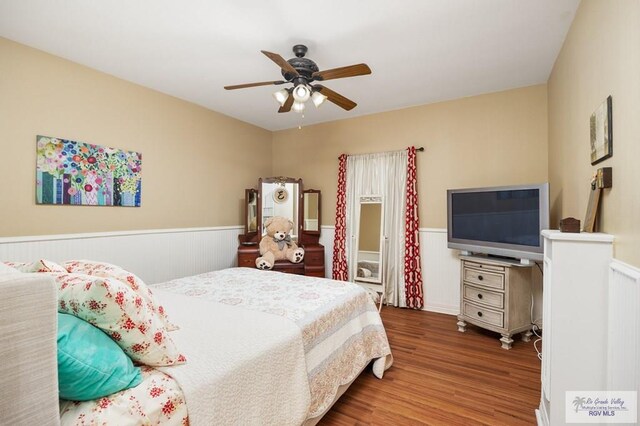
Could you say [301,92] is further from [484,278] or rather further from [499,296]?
[499,296]

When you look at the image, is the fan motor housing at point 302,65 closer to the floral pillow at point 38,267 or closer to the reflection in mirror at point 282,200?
the floral pillow at point 38,267

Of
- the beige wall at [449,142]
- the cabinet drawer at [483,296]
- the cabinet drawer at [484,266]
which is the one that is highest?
the beige wall at [449,142]

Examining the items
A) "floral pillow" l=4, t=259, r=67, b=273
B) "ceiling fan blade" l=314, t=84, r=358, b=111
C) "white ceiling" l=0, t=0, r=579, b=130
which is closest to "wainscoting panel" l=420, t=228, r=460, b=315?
"white ceiling" l=0, t=0, r=579, b=130

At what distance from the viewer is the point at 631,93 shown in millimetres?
1229

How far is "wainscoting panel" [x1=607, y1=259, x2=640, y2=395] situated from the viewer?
107 centimetres

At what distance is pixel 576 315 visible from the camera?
1.41m

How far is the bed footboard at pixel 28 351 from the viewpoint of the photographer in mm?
674

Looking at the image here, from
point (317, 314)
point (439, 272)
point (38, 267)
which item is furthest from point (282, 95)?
point (439, 272)

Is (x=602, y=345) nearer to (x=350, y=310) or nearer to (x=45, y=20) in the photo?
(x=350, y=310)

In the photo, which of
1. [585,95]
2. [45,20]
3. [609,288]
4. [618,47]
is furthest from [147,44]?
[609,288]

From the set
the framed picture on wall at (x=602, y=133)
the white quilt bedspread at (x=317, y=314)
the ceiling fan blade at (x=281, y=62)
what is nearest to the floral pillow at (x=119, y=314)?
the white quilt bedspread at (x=317, y=314)

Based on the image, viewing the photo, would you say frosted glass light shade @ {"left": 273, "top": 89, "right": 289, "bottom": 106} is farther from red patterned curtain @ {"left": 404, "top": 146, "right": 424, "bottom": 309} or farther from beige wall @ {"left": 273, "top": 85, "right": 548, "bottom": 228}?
red patterned curtain @ {"left": 404, "top": 146, "right": 424, "bottom": 309}

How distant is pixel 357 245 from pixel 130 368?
336 cm

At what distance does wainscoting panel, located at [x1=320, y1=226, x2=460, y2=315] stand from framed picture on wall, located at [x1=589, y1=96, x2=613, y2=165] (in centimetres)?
208
